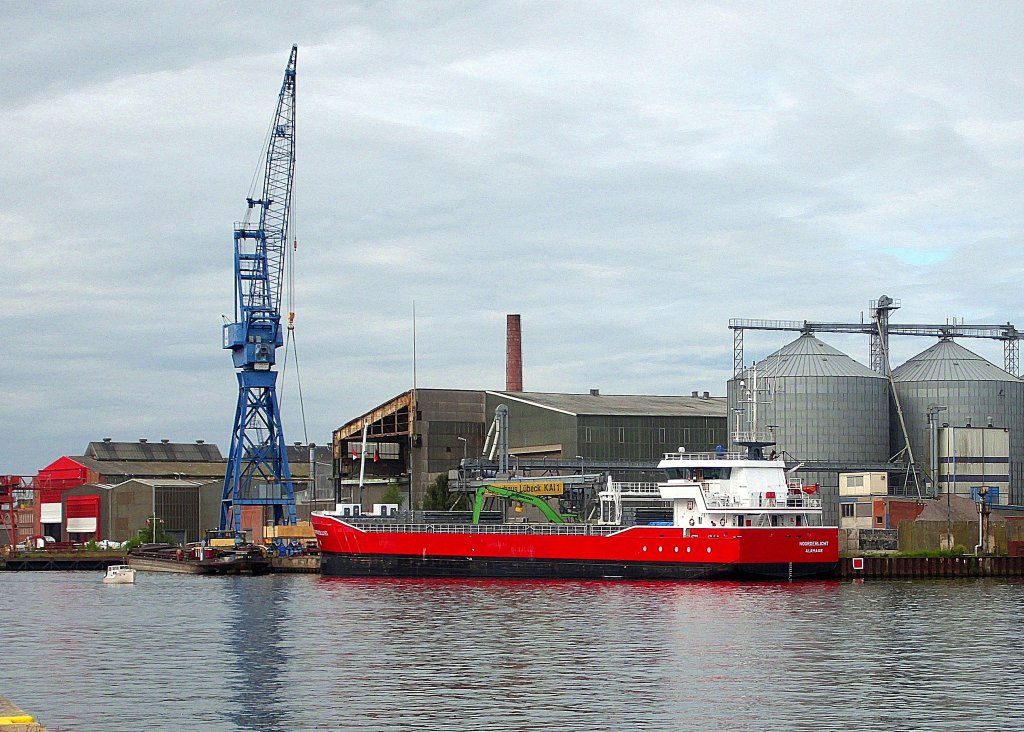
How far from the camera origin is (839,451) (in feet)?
363

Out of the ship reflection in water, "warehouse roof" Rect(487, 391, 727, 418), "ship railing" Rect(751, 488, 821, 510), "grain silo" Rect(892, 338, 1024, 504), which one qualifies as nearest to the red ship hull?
"ship railing" Rect(751, 488, 821, 510)

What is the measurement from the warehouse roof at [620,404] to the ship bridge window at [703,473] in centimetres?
3560

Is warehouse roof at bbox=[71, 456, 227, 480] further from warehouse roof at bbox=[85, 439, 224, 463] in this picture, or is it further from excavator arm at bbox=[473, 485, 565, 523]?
excavator arm at bbox=[473, 485, 565, 523]

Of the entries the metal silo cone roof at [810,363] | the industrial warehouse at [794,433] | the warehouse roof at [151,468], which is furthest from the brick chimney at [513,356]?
the warehouse roof at [151,468]

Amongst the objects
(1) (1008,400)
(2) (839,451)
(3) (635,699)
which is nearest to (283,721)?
(3) (635,699)

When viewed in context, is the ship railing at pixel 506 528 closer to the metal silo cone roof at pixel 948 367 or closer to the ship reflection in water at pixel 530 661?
the ship reflection in water at pixel 530 661

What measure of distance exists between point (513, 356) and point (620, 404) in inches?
467

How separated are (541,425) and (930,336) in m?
33.9

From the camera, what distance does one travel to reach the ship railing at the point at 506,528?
8350 cm

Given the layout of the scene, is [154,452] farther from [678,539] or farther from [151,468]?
[678,539]

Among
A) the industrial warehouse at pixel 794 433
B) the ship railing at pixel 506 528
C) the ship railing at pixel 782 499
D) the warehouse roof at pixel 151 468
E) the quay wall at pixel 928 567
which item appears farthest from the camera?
the warehouse roof at pixel 151 468

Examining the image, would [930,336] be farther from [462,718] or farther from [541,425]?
[462,718]

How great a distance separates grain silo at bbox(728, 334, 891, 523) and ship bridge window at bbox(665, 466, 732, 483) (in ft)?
95.5

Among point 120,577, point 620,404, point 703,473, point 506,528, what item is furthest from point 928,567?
point 120,577
